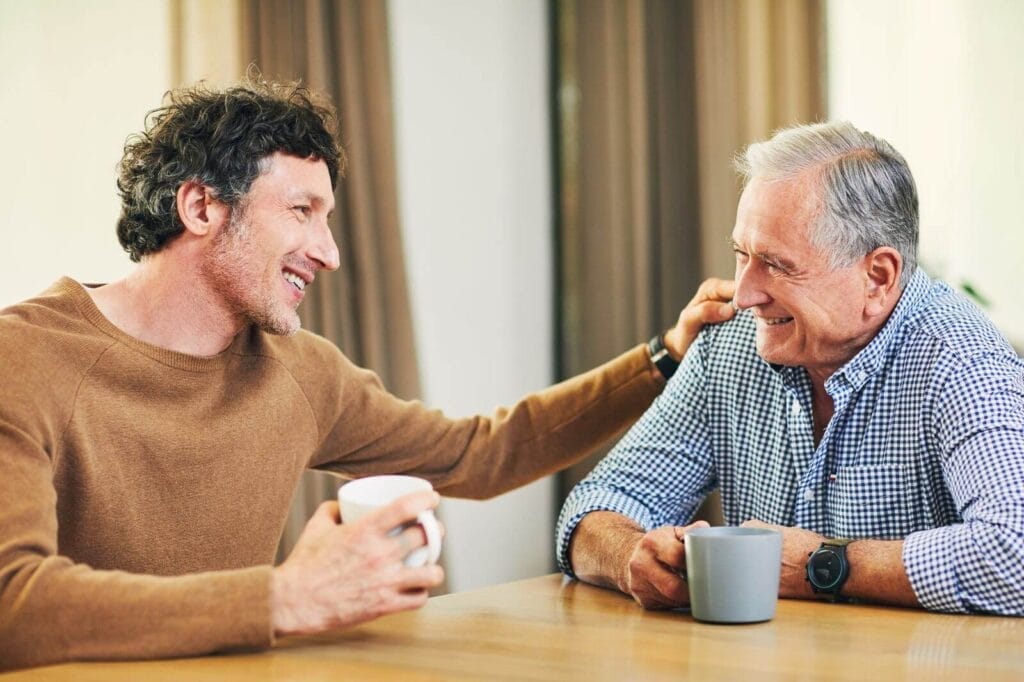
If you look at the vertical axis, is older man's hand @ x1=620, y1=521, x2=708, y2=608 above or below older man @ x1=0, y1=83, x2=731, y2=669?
below

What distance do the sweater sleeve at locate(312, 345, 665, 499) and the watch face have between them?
58 cm

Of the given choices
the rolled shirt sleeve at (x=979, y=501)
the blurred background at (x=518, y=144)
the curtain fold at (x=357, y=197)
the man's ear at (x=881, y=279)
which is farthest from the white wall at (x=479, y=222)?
the rolled shirt sleeve at (x=979, y=501)

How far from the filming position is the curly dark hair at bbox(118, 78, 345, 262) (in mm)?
1643

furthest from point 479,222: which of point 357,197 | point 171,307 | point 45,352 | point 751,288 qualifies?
point 45,352

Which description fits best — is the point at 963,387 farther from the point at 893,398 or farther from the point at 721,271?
the point at 721,271

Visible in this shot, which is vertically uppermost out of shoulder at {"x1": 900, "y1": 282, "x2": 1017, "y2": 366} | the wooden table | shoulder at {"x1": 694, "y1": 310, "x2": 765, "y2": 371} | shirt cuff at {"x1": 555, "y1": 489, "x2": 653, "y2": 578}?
shoulder at {"x1": 900, "y1": 282, "x2": 1017, "y2": 366}

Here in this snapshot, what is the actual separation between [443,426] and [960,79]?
1.95 meters

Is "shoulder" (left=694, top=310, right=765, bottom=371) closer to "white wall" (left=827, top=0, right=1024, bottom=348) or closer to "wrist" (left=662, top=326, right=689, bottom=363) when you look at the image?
"wrist" (left=662, top=326, right=689, bottom=363)

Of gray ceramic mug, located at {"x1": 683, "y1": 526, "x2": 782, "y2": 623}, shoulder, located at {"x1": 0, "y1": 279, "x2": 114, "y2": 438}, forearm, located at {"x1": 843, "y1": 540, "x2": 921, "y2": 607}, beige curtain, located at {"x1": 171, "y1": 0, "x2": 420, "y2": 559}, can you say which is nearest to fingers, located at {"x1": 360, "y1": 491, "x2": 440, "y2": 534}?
gray ceramic mug, located at {"x1": 683, "y1": 526, "x2": 782, "y2": 623}

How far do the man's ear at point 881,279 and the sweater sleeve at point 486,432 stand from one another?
1.29ft

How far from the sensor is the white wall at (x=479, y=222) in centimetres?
336

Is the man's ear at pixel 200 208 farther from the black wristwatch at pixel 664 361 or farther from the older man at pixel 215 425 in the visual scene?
the black wristwatch at pixel 664 361

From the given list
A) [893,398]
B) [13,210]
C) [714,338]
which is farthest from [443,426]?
[13,210]

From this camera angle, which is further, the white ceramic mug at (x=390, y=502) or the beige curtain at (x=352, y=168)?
the beige curtain at (x=352, y=168)
